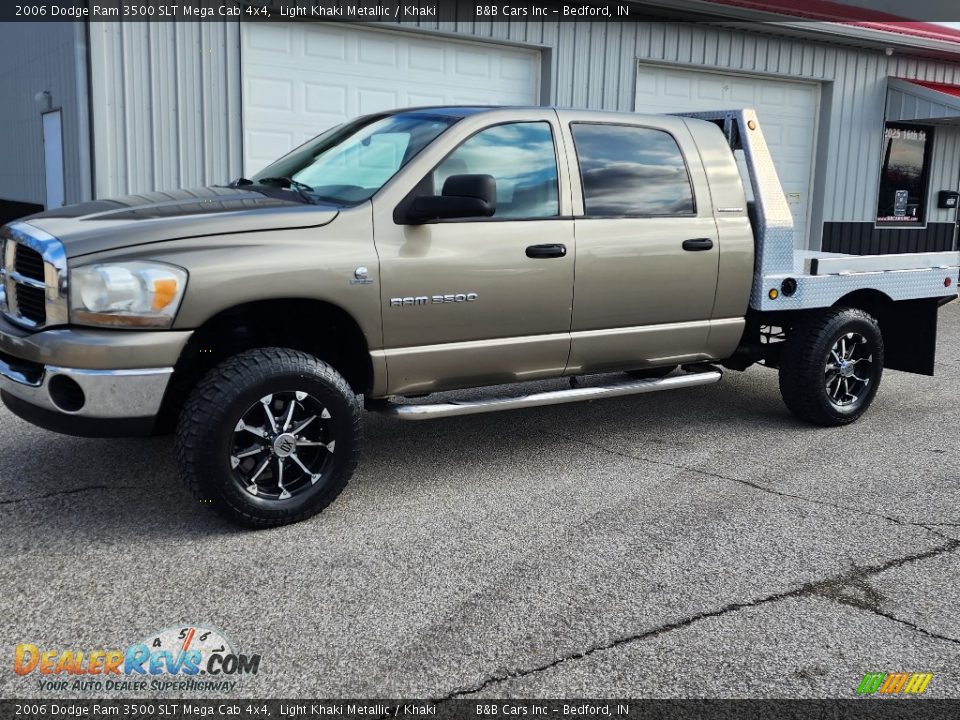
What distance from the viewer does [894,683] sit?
3.02 meters

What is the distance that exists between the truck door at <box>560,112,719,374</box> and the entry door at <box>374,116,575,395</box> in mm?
138

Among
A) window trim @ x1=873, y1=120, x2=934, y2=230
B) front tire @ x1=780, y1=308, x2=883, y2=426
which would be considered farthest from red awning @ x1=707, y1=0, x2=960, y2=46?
front tire @ x1=780, y1=308, x2=883, y2=426

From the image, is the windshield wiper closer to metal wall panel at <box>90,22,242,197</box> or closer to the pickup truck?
the pickup truck

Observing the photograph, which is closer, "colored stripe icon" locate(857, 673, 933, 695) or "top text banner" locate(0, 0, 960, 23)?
"colored stripe icon" locate(857, 673, 933, 695)

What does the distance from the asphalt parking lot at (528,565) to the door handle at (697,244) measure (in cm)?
120

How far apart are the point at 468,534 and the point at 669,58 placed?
396 inches

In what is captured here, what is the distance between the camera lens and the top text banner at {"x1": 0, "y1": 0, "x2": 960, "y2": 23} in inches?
356

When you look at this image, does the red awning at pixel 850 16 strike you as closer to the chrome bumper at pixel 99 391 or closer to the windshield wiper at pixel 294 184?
the windshield wiper at pixel 294 184

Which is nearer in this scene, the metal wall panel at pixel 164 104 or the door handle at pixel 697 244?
the door handle at pixel 697 244

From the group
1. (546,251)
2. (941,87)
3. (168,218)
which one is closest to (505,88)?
(546,251)

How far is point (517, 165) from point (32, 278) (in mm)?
2392

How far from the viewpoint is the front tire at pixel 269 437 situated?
4020 mm

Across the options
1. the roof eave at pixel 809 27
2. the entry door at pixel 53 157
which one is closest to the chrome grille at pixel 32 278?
the entry door at pixel 53 157

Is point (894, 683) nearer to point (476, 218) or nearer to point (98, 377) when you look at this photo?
point (476, 218)
